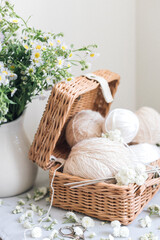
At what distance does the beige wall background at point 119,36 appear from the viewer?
143cm

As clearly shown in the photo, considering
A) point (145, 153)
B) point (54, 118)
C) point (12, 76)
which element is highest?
point (12, 76)

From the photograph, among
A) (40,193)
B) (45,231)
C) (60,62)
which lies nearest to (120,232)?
(45,231)

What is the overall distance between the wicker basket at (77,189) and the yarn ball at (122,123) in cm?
13

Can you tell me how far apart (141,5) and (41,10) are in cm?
64

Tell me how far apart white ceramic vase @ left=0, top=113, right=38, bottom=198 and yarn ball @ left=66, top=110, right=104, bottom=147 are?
15cm

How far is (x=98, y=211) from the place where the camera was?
97cm

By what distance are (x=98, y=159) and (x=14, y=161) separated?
0.28 m

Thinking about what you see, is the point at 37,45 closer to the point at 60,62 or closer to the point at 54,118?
the point at 60,62

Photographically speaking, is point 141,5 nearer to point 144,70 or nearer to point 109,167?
point 144,70

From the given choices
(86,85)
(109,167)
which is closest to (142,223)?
(109,167)

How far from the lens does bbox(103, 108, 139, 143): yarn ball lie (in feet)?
3.79

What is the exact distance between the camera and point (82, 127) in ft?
3.84

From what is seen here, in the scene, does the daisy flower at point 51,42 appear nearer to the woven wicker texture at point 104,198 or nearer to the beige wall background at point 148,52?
the woven wicker texture at point 104,198

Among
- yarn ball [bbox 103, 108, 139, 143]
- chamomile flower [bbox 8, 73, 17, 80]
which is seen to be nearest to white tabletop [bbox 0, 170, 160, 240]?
yarn ball [bbox 103, 108, 139, 143]
